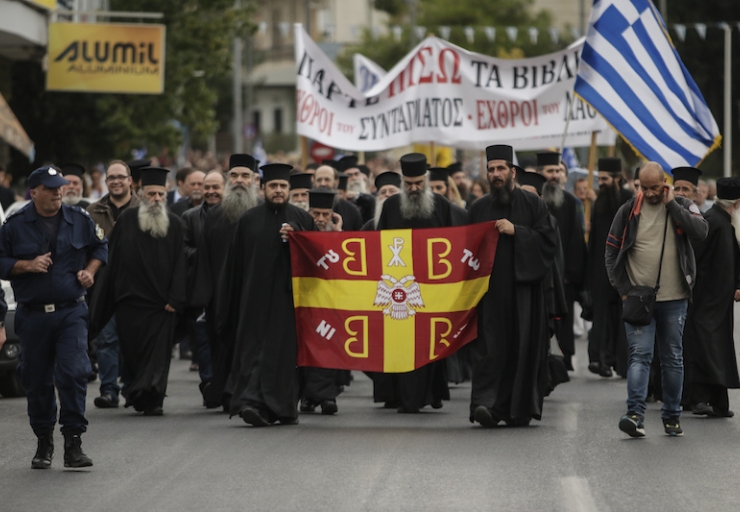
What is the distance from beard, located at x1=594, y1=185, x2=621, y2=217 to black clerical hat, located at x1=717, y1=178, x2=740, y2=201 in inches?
112

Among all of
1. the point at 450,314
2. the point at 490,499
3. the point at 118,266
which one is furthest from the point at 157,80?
the point at 490,499

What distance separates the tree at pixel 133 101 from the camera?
31250mm

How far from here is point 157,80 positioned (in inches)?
1072

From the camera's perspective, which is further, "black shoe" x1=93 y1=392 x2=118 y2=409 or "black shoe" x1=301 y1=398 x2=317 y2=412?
"black shoe" x1=93 y1=392 x2=118 y2=409

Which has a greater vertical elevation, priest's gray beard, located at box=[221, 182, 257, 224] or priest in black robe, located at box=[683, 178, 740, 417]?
priest's gray beard, located at box=[221, 182, 257, 224]

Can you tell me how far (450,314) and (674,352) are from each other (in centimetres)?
196

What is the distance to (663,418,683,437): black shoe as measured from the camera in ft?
37.9

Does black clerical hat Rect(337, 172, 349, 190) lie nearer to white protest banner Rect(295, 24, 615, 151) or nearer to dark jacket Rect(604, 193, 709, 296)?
white protest banner Rect(295, 24, 615, 151)

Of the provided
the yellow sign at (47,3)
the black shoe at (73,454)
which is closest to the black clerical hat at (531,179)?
the black shoe at (73,454)

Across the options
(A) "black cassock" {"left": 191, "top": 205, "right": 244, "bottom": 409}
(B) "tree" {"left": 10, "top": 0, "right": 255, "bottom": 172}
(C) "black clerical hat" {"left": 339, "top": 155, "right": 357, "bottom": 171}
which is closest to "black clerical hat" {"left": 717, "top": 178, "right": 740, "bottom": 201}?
(A) "black cassock" {"left": 191, "top": 205, "right": 244, "bottom": 409}

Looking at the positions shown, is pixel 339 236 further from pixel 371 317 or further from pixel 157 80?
pixel 157 80


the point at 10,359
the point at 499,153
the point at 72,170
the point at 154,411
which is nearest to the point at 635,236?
the point at 499,153

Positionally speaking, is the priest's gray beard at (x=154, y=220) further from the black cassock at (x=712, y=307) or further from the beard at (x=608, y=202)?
the beard at (x=608, y=202)

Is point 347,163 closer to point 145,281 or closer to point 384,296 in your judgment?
point 145,281
